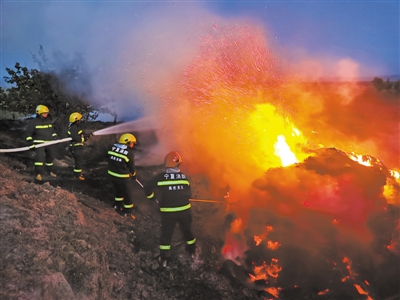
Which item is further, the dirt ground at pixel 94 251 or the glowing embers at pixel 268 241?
the glowing embers at pixel 268 241

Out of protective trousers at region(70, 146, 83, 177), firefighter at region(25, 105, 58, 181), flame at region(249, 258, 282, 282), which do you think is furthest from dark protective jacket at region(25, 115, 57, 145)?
flame at region(249, 258, 282, 282)

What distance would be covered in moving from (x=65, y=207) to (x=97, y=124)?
15.8m

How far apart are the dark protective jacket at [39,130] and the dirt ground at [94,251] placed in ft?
3.93

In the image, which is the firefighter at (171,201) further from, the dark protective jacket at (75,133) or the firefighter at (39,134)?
the firefighter at (39,134)

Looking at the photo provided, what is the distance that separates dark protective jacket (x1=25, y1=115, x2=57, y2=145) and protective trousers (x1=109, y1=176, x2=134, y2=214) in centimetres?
310

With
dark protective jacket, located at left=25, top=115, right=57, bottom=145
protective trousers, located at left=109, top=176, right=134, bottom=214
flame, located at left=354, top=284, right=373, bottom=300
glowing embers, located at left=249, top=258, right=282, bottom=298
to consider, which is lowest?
flame, located at left=354, top=284, right=373, bottom=300

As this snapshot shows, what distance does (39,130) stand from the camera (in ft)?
28.1

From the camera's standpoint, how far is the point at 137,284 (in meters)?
5.12

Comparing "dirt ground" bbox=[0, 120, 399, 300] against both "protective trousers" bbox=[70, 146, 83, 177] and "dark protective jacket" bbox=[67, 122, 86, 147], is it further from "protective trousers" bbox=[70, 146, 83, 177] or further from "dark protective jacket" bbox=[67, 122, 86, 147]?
"dark protective jacket" bbox=[67, 122, 86, 147]

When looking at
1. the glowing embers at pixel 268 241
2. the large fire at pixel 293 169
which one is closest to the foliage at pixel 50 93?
the large fire at pixel 293 169

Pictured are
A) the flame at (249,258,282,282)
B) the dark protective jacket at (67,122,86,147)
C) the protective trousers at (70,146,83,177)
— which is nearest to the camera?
the flame at (249,258,282,282)

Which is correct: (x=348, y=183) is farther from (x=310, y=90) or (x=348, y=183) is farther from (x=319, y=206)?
(x=310, y=90)

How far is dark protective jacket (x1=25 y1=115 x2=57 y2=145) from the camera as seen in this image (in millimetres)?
8413

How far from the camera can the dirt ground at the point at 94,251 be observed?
390 cm
